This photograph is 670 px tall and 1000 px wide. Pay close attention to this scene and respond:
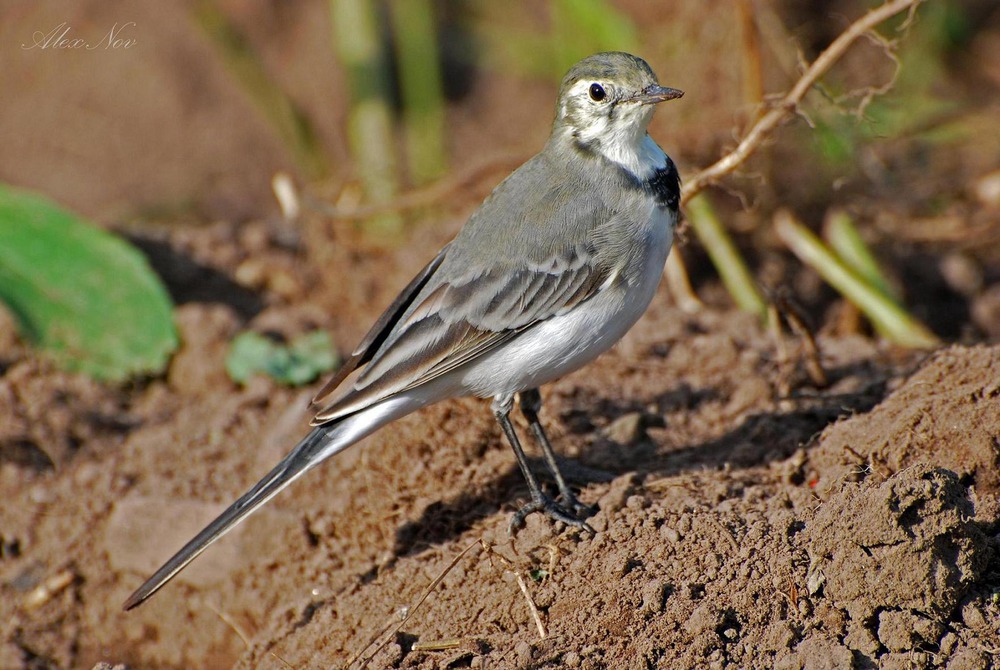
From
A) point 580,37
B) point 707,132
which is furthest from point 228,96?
point 707,132

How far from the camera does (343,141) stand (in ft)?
32.2

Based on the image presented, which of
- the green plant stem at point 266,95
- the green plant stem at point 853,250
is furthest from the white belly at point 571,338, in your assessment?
the green plant stem at point 266,95

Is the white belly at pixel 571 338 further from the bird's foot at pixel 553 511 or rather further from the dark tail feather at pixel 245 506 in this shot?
the dark tail feather at pixel 245 506

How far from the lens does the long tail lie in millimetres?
4406

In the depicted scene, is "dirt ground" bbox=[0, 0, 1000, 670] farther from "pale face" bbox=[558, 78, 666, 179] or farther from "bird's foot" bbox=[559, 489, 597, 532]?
"pale face" bbox=[558, 78, 666, 179]

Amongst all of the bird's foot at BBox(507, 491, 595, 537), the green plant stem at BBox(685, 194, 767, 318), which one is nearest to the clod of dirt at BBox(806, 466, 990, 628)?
the bird's foot at BBox(507, 491, 595, 537)

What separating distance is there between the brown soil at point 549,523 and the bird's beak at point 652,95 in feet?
5.28

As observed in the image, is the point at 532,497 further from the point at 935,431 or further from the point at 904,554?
the point at 935,431

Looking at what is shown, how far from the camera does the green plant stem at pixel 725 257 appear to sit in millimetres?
6828

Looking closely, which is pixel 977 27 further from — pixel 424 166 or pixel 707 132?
pixel 424 166

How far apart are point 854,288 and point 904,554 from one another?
3.13 m

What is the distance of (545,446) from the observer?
15.9 feet

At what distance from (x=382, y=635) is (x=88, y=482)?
2.38 metres
